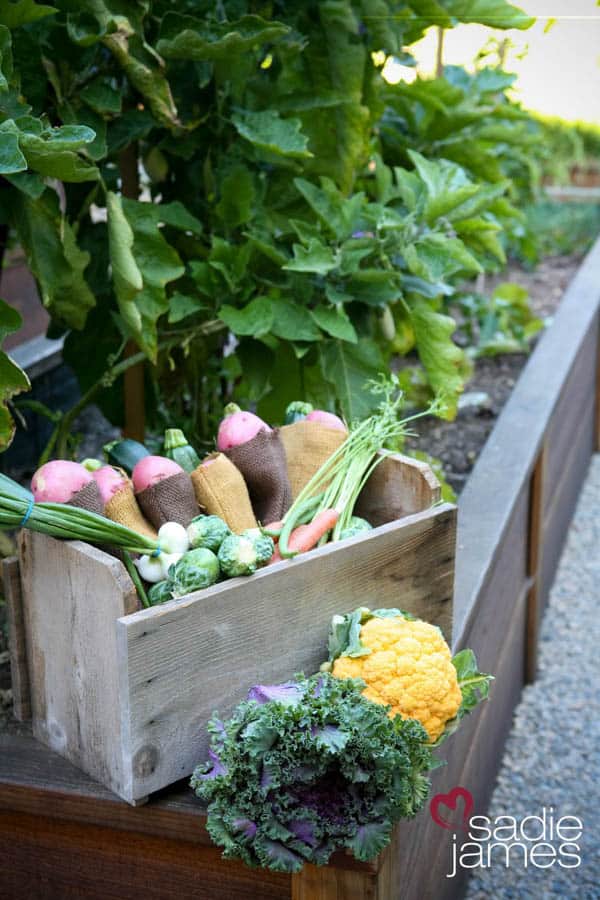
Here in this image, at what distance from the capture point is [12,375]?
138 centimetres

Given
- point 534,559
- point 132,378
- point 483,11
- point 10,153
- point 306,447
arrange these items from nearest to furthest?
point 10,153
point 306,447
point 483,11
point 132,378
point 534,559

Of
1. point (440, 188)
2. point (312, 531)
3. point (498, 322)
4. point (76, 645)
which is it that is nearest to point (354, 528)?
point (312, 531)

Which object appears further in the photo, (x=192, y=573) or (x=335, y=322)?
(x=335, y=322)

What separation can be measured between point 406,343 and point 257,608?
101 cm

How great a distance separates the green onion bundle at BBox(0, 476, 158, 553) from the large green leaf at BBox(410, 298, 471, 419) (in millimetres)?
803

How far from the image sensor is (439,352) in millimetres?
1916

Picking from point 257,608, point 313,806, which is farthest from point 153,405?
point 313,806

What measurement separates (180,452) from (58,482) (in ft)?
0.76

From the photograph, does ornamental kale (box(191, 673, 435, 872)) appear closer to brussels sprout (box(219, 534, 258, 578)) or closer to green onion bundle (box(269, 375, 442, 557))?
brussels sprout (box(219, 534, 258, 578))

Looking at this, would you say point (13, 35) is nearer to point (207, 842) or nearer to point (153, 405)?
point (153, 405)

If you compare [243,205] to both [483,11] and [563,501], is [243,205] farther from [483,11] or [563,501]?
[563,501]

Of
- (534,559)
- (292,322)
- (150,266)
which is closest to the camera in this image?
(150,266)

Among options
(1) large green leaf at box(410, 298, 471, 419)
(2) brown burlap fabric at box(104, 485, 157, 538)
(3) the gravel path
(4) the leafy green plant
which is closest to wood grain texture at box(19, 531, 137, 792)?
(2) brown burlap fabric at box(104, 485, 157, 538)

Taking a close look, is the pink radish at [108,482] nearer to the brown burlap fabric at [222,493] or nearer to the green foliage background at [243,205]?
the brown burlap fabric at [222,493]
